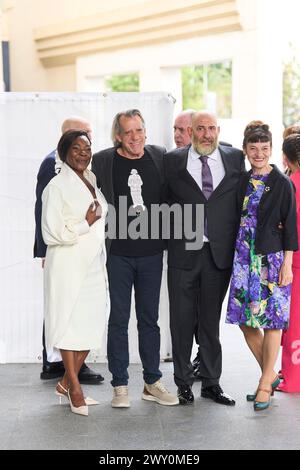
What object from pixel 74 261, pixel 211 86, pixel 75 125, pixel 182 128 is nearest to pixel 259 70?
pixel 182 128

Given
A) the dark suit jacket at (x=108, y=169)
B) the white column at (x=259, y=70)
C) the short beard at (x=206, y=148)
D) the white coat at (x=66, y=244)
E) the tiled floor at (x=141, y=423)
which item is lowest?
the tiled floor at (x=141, y=423)

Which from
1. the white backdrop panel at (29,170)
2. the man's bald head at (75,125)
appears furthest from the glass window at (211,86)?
the man's bald head at (75,125)

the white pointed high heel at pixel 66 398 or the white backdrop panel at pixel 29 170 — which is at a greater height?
the white backdrop panel at pixel 29 170

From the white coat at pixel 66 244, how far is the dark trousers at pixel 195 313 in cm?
52

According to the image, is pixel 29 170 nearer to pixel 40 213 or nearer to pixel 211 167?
pixel 40 213

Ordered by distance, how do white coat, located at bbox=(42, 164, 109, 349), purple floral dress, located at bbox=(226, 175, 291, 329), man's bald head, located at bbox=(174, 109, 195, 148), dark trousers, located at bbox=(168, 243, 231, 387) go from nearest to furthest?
1. white coat, located at bbox=(42, 164, 109, 349)
2. purple floral dress, located at bbox=(226, 175, 291, 329)
3. dark trousers, located at bbox=(168, 243, 231, 387)
4. man's bald head, located at bbox=(174, 109, 195, 148)

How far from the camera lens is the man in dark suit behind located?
492 cm

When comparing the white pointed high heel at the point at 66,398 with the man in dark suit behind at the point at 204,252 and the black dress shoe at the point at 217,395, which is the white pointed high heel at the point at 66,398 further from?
the black dress shoe at the point at 217,395

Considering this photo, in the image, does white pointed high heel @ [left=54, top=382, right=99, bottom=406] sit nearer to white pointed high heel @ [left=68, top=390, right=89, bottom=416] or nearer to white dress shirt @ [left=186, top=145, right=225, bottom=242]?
white pointed high heel @ [left=68, top=390, right=89, bottom=416]

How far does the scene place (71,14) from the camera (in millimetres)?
16297

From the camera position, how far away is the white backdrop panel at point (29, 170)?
604 cm

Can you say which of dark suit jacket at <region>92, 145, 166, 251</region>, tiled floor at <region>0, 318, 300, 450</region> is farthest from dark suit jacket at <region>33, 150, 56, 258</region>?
tiled floor at <region>0, 318, 300, 450</region>

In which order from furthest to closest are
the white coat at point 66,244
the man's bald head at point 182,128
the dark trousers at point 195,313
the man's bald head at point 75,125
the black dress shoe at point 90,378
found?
the man's bald head at point 182,128 → the black dress shoe at point 90,378 → the man's bald head at point 75,125 → the dark trousers at point 195,313 → the white coat at point 66,244
